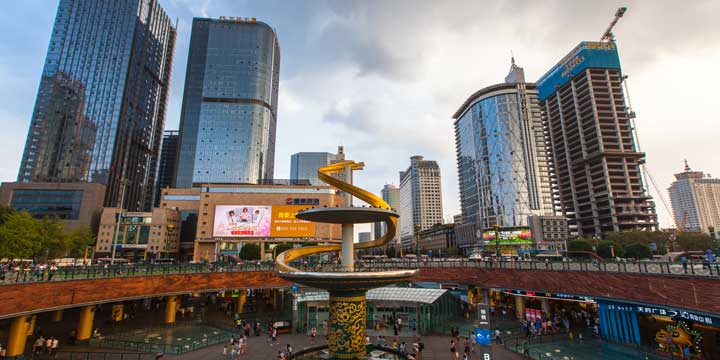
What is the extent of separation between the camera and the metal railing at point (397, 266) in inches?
816

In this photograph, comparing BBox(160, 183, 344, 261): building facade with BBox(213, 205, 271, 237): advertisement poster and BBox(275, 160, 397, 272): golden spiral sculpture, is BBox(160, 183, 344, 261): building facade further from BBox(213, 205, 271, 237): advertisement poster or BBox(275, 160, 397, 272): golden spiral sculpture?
BBox(275, 160, 397, 272): golden spiral sculpture

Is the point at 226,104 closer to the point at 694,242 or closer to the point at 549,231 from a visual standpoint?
the point at 549,231

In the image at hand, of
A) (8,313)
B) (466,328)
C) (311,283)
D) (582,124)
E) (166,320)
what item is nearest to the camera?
(311,283)

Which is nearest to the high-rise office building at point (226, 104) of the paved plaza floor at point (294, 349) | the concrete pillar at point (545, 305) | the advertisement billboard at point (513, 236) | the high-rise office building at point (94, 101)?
the high-rise office building at point (94, 101)

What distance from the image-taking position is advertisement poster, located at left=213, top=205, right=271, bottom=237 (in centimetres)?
7504

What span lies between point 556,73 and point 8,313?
145837 mm

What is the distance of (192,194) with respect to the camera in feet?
297

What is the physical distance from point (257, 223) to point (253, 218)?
1511 millimetres

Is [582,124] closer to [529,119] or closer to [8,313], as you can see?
[529,119]

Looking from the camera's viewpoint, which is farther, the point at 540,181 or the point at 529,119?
the point at 529,119

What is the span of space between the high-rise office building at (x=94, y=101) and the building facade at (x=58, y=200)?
6.50 m

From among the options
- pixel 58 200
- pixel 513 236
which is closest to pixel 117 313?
pixel 58 200

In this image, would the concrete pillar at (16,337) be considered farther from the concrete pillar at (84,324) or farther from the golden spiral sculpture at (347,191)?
the golden spiral sculpture at (347,191)

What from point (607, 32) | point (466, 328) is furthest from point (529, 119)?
point (466, 328)
